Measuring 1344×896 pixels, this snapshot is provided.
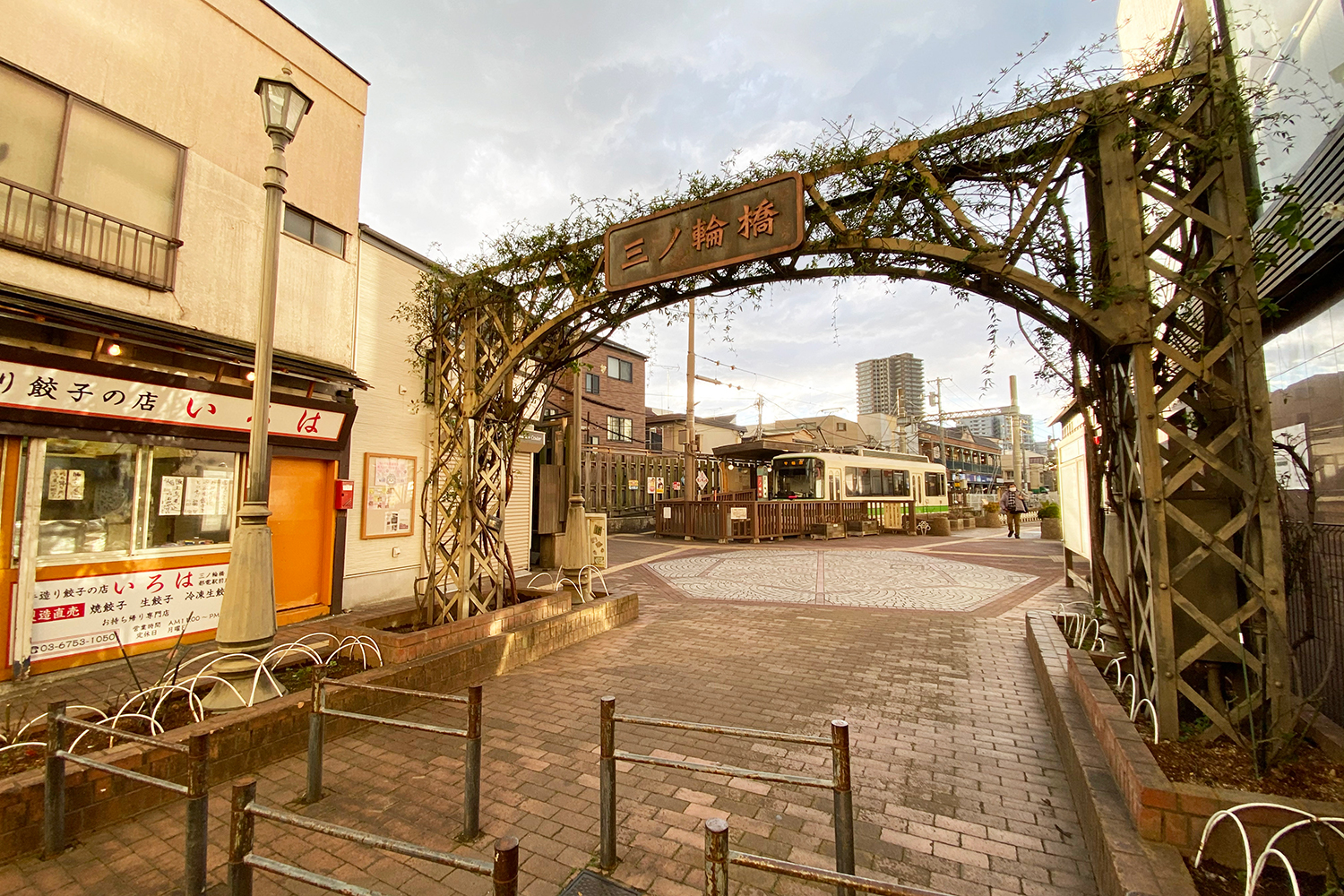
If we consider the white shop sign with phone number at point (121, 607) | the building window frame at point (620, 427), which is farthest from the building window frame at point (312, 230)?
the building window frame at point (620, 427)

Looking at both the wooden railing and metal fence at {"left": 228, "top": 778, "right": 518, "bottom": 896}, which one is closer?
metal fence at {"left": 228, "top": 778, "right": 518, "bottom": 896}

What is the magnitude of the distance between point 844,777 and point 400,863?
228 centimetres

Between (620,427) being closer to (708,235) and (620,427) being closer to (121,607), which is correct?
(121,607)

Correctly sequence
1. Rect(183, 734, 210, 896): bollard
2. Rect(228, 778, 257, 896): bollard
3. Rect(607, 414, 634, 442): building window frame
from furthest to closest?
Rect(607, 414, 634, 442): building window frame
Rect(183, 734, 210, 896): bollard
Rect(228, 778, 257, 896): bollard

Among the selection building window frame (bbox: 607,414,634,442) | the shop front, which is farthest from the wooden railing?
the shop front

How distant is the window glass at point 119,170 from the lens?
5484mm

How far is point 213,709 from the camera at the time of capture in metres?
3.88

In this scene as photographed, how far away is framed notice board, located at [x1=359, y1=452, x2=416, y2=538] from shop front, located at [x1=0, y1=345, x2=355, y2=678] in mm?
962

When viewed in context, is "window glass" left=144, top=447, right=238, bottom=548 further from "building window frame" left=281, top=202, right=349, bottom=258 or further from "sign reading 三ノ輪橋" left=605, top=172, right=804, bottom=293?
"sign reading 三ノ輪橋" left=605, top=172, right=804, bottom=293

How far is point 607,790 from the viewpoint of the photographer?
275 centimetres

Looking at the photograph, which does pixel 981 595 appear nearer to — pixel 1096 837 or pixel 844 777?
pixel 1096 837

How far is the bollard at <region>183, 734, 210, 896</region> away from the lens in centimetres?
222

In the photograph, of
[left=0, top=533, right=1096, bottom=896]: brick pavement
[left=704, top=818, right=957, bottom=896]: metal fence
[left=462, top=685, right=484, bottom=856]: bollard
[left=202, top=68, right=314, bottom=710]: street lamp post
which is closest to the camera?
[left=704, top=818, right=957, bottom=896]: metal fence

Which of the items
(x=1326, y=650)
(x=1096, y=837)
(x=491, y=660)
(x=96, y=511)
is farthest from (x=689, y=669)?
(x=96, y=511)
